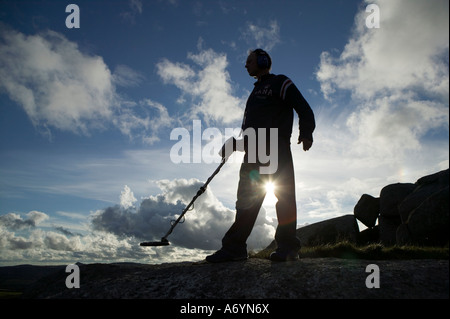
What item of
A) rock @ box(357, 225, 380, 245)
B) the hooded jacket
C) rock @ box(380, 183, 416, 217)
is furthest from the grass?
rock @ box(357, 225, 380, 245)

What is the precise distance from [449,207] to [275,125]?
3.89 metres

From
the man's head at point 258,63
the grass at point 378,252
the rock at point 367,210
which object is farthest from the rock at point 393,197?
the man's head at point 258,63

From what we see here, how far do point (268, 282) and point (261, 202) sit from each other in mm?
1601

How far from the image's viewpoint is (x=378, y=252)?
5188mm

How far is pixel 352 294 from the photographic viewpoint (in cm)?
306

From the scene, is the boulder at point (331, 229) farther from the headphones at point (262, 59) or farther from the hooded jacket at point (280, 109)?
the headphones at point (262, 59)

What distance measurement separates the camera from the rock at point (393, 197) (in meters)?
14.5

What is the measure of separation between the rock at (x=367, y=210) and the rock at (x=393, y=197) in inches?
82.8
